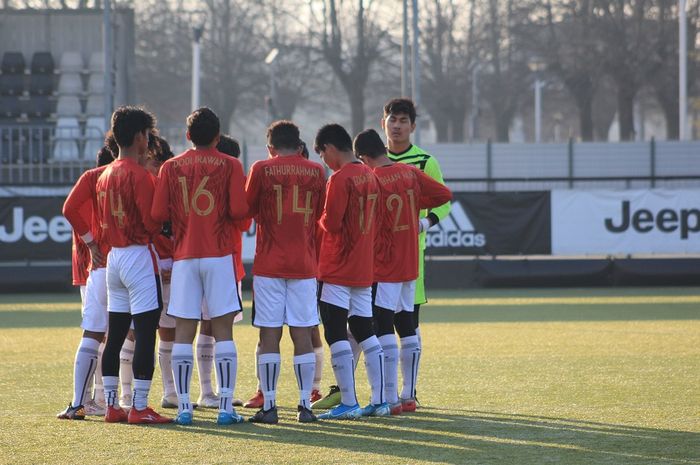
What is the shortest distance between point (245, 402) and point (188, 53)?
144 ft

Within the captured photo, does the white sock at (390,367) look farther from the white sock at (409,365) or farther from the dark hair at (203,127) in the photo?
the dark hair at (203,127)

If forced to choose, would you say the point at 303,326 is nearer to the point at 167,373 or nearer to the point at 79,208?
the point at 167,373

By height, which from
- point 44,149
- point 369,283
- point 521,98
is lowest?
point 369,283

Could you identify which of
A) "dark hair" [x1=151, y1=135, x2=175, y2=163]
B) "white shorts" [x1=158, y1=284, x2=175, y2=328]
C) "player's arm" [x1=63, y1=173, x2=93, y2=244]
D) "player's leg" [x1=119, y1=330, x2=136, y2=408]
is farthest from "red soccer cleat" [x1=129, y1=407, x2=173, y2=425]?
"dark hair" [x1=151, y1=135, x2=175, y2=163]

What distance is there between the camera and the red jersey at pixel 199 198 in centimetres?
813

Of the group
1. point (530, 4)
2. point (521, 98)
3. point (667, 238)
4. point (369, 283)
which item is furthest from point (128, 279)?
point (521, 98)

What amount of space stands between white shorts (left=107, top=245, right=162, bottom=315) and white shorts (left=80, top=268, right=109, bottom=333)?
1.08 ft

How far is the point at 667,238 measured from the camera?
23141 mm

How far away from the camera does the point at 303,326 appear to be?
27.6ft

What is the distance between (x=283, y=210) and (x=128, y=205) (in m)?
1.06

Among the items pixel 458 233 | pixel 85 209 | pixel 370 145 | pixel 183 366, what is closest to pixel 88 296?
pixel 85 209

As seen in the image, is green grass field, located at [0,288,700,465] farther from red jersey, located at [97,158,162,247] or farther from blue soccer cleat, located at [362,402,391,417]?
red jersey, located at [97,158,162,247]

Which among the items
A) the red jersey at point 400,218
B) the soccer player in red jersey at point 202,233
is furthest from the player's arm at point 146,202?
the red jersey at point 400,218

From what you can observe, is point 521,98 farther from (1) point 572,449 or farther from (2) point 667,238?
(1) point 572,449
